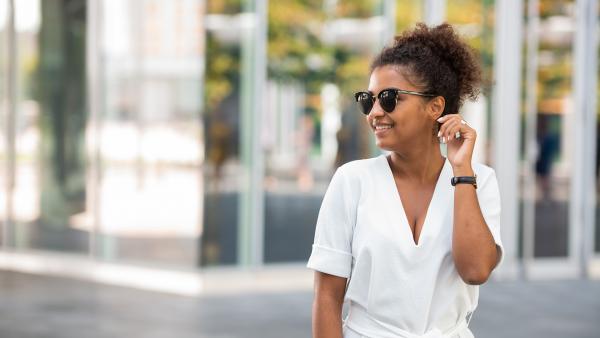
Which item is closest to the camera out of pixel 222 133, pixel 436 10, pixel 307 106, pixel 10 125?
pixel 222 133

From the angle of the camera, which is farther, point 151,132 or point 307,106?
point 151,132

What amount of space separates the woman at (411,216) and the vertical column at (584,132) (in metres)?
8.13

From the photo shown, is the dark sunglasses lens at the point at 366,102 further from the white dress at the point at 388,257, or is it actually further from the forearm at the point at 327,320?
the forearm at the point at 327,320

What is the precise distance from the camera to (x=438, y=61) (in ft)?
7.63

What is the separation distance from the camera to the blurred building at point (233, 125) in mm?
9344

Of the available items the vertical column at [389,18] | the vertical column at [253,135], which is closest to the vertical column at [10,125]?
the vertical column at [253,135]

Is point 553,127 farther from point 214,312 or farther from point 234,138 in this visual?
point 214,312

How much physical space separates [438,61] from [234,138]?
23.1 ft

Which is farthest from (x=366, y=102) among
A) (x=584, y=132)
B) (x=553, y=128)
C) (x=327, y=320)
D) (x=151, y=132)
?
(x=584, y=132)

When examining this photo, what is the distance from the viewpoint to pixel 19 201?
1095 cm

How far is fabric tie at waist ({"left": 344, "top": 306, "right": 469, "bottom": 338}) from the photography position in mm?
2234

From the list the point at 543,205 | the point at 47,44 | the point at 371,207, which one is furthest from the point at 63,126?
the point at 371,207

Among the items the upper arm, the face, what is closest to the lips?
the face

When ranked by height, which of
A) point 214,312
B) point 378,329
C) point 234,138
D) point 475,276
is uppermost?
point 234,138
